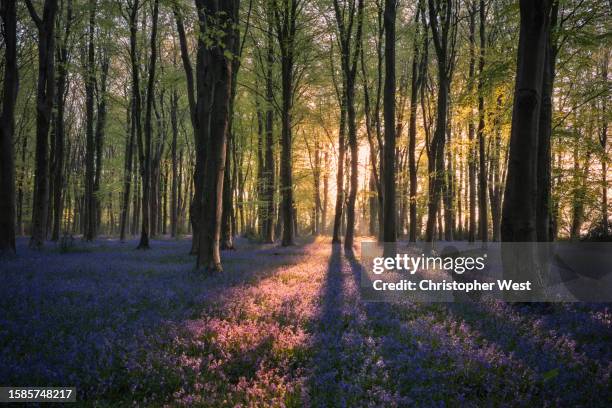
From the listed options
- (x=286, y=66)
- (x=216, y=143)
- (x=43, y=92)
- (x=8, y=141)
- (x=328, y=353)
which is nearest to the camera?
(x=328, y=353)

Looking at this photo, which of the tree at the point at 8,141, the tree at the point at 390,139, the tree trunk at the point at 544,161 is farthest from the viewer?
the tree at the point at 390,139

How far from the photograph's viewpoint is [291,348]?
4801 millimetres

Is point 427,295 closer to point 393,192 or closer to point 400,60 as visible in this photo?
point 393,192

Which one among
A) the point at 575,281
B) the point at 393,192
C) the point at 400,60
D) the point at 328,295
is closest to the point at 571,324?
the point at 328,295

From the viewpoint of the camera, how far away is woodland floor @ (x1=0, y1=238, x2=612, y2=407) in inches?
148

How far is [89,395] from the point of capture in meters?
3.68

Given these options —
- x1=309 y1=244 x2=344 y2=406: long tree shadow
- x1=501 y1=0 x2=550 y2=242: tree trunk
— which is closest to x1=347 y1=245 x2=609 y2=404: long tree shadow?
x1=309 y1=244 x2=344 y2=406: long tree shadow

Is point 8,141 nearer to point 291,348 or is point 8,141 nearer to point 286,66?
point 286,66

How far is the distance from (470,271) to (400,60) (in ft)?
84.6

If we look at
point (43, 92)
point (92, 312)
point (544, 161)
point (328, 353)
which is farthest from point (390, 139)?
point (43, 92)

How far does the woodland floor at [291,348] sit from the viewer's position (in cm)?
376

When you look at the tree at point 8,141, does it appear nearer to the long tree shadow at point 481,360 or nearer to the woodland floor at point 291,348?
the woodland floor at point 291,348

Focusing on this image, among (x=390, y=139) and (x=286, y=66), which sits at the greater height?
(x=286, y=66)

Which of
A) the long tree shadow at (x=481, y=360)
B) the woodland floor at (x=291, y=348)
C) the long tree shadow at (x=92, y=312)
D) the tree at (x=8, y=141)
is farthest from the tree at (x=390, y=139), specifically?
the tree at (x=8, y=141)
